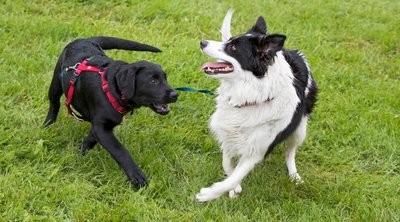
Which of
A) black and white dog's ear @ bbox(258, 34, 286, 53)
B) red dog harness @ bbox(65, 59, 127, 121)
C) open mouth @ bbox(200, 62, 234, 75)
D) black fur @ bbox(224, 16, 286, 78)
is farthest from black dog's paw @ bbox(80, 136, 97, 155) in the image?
black and white dog's ear @ bbox(258, 34, 286, 53)

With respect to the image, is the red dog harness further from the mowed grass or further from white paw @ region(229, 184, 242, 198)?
white paw @ region(229, 184, 242, 198)

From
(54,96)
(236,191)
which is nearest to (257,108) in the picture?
(236,191)

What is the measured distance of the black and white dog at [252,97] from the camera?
3.34m

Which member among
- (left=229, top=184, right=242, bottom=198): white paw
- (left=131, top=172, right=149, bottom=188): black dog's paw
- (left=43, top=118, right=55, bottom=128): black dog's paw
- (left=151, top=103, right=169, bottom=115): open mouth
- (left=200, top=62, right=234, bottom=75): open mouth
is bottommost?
(left=229, top=184, right=242, bottom=198): white paw

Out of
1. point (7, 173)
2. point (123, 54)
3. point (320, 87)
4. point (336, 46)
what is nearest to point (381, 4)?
point (336, 46)

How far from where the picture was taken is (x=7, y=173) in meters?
3.51

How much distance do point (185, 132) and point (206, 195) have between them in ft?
3.21

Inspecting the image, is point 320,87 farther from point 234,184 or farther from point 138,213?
point 138,213

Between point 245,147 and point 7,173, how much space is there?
160 centimetres

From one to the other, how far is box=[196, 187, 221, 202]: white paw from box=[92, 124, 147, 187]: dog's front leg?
39 cm

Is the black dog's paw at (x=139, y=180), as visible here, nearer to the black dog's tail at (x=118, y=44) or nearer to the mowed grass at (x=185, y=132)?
the mowed grass at (x=185, y=132)

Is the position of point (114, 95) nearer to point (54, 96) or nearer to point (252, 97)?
point (54, 96)

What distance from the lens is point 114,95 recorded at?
141 inches

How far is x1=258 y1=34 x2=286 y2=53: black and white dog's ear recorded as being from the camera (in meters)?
3.17
